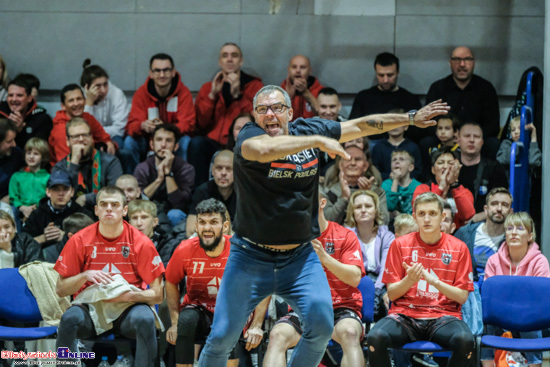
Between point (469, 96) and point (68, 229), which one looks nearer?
point (68, 229)

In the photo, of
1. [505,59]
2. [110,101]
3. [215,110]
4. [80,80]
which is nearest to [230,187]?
[215,110]

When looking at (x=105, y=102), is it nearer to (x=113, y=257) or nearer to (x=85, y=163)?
(x=85, y=163)

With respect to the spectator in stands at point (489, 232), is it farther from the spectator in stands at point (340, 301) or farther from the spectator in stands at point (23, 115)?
the spectator in stands at point (23, 115)

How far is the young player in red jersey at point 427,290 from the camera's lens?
569cm

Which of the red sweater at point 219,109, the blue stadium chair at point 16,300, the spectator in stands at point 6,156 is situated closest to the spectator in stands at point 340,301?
the blue stadium chair at point 16,300

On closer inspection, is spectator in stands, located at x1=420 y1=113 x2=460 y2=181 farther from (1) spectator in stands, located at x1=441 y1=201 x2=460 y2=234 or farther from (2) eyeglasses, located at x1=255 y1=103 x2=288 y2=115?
(2) eyeglasses, located at x1=255 y1=103 x2=288 y2=115

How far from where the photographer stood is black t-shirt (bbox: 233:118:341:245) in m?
4.58

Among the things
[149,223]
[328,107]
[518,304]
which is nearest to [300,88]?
[328,107]

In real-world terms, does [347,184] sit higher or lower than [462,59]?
lower

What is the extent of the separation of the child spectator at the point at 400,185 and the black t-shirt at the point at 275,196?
331cm

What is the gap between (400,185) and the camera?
8008mm

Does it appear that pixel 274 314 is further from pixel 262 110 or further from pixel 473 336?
pixel 262 110

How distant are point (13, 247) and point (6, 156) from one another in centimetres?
199

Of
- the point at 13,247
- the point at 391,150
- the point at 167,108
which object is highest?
the point at 167,108
